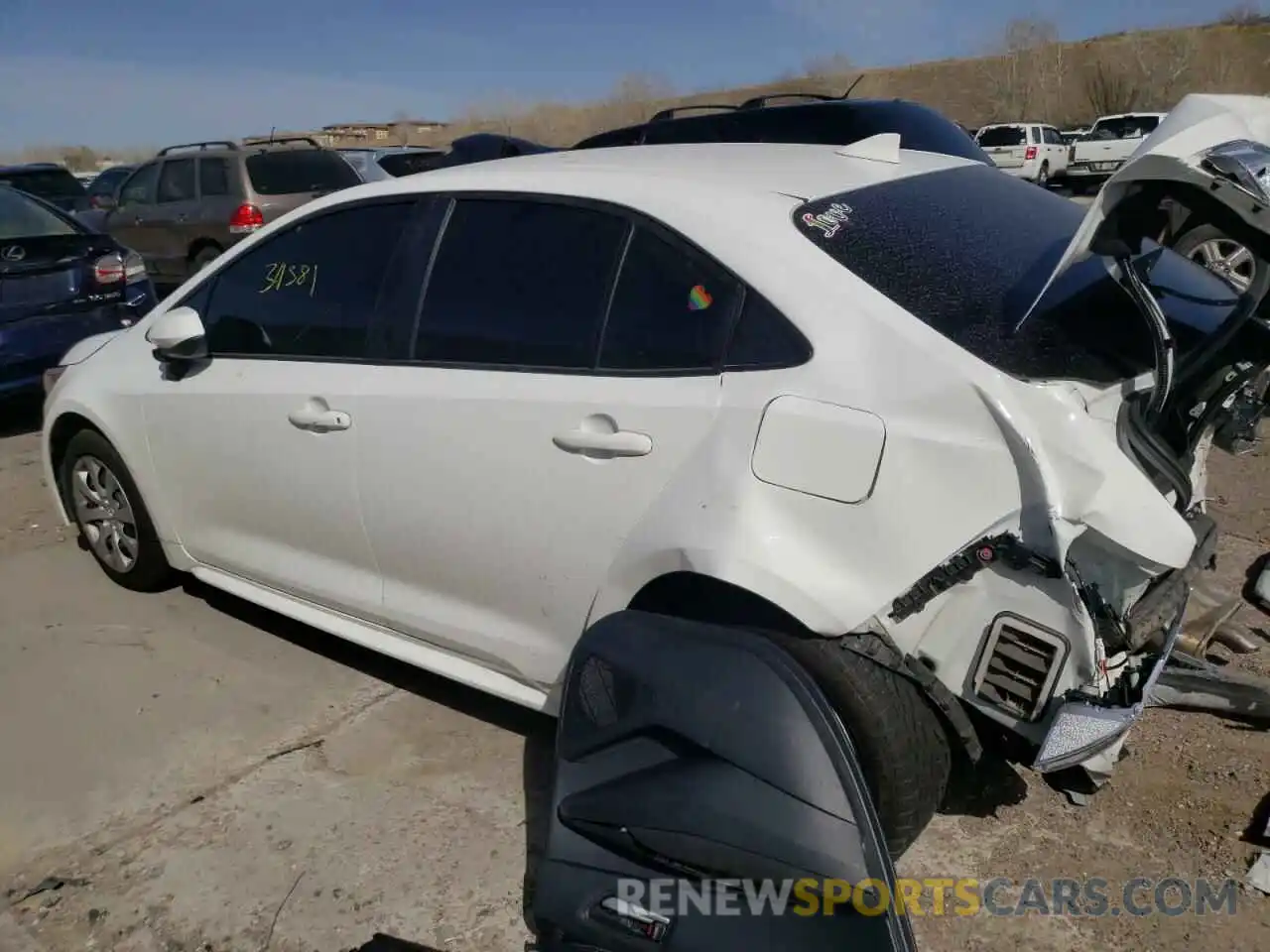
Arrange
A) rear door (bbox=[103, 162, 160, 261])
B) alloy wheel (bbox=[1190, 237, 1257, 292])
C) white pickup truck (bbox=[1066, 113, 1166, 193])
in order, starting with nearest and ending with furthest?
1. alloy wheel (bbox=[1190, 237, 1257, 292])
2. rear door (bbox=[103, 162, 160, 261])
3. white pickup truck (bbox=[1066, 113, 1166, 193])

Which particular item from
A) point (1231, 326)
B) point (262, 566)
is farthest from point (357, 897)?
point (1231, 326)

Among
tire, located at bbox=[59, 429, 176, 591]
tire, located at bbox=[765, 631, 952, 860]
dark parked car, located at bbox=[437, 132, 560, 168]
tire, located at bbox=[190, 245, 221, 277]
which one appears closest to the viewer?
tire, located at bbox=[765, 631, 952, 860]

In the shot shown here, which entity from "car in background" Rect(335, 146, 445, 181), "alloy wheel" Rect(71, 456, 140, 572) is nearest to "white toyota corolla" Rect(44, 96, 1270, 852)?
"alloy wheel" Rect(71, 456, 140, 572)

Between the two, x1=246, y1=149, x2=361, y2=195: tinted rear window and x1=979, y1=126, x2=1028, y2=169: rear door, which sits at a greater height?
x1=246, y1=149, x2=361, y2=195: tinted rear window

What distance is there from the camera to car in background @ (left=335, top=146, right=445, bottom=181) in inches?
470

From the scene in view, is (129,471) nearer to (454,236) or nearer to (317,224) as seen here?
Result: (317,224)

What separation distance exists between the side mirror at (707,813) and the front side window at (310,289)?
4.73 ft

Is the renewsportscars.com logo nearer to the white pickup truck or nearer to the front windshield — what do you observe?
the front windshield

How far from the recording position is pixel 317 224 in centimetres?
335

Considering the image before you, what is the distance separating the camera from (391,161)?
12.2 m

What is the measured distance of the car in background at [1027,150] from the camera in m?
24.4

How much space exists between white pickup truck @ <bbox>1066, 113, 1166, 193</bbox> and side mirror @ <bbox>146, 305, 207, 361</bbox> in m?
25.0

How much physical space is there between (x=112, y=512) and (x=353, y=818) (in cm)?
198

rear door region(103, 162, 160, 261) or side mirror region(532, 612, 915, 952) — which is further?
rear door region(103, 162, 160, 261)
